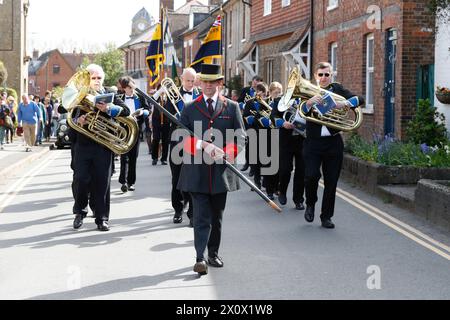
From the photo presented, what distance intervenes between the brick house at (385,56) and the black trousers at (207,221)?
10.7 m

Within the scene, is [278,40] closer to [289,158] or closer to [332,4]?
[332,4]

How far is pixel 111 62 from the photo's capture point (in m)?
98.3

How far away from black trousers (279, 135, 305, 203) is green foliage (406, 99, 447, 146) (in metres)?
4.53

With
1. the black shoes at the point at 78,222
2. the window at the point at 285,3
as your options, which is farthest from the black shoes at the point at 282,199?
the window at the point at 285,3

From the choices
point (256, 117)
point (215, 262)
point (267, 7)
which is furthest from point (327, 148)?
point (267, 7)

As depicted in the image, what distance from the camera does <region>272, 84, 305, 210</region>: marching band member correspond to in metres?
12.0

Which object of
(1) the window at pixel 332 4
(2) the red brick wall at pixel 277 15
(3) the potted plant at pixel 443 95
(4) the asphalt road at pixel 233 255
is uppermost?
(2) the red brick wall at pixel 277 15

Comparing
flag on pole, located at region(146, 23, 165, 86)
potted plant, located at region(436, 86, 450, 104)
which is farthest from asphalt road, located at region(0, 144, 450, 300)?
flag on pole, located at region(146, 23, 165, 86)

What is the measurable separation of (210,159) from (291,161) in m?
4.85

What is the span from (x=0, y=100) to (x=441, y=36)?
16058 millimetres

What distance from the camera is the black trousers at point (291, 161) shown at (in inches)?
474

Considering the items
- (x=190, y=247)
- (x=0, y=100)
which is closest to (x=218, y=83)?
(x=190, y=247)

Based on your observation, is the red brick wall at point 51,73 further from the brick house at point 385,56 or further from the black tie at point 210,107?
the black tie at point 210,107
